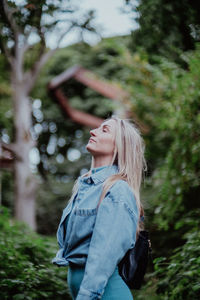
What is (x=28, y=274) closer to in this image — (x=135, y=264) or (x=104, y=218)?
(x=135, y=264)

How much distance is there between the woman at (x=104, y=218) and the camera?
1606 millimetres

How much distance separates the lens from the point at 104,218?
168 centimetres

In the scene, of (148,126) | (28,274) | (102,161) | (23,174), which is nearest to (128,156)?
(102,161)

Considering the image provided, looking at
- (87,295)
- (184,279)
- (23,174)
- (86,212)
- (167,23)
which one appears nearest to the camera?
(87,295)

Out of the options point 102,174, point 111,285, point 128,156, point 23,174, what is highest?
point 23,174

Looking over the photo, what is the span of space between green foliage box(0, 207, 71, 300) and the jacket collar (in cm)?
98

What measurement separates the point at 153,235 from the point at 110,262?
395cm

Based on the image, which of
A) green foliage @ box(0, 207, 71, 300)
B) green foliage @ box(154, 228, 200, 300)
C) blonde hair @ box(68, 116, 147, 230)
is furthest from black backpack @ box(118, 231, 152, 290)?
green foliage @ box(0, 207, 71, 300)

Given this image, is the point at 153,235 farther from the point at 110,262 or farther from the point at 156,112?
the point at 110,262

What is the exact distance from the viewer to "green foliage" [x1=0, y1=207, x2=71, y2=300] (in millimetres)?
2490

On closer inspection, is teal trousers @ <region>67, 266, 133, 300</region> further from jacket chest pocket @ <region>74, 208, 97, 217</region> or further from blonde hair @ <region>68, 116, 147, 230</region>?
blonde hair @ <region>68, 116, 147, 230</region>

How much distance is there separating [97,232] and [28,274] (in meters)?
1.24

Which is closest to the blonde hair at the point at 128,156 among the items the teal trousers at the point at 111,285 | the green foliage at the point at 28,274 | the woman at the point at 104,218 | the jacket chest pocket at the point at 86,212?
the woman at the point at 104,218

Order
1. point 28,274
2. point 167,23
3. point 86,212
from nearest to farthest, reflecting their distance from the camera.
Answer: point 86,212 < point 28,274 < point 167,23
